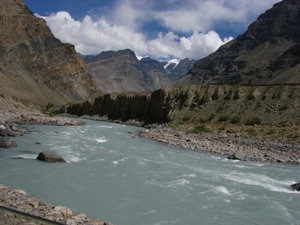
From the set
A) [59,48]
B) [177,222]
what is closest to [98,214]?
[177,222]

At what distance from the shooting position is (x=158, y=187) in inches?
508

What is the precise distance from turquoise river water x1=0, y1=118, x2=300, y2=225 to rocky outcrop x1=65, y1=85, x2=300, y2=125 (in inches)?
820

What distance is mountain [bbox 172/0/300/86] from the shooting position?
381 ft

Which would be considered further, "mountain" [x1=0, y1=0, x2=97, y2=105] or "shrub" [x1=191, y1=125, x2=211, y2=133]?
"mountain" [x1=0, y1=0, x2=97, y2=105]

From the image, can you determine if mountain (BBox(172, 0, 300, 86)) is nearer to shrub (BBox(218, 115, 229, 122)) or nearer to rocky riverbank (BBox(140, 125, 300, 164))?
shrub (BBox(218, 115, 229, 122))

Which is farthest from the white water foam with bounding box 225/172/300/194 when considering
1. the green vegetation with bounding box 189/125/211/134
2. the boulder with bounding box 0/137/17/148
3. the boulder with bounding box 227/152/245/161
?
the green vegetation with bounding box 189/125/211/134

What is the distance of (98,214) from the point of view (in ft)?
30.5

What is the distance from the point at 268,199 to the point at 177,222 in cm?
549

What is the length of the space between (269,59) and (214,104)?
11434cm

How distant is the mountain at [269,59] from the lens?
116062 millimetres

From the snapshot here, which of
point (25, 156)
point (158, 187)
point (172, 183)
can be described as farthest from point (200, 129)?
point (25, 156)

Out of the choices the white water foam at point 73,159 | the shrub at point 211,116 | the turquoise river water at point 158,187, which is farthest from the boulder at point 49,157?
the shrub at point 211,116

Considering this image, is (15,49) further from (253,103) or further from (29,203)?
(29,203)

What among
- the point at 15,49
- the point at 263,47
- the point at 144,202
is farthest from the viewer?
the point at 263,47
